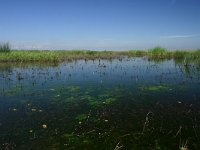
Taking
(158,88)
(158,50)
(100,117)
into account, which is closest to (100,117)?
(100,117)

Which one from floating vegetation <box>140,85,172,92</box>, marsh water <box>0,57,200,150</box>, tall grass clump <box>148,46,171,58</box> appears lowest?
marsh water <box>0,57,200,150</box>

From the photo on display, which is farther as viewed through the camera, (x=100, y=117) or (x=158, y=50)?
(x=158, y=50)

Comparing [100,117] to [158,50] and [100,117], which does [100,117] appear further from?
[158,50]

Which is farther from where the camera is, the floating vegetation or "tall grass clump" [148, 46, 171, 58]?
"tall grass clump" [148, 46, 171, 58]

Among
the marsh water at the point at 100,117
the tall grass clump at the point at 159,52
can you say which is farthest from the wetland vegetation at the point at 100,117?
the tall grass clump at the point at 159,52

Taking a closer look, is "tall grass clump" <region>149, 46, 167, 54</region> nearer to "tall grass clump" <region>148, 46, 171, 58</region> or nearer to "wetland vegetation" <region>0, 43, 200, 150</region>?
"tall grass clump" <region>148, 46, 171, 58</region>

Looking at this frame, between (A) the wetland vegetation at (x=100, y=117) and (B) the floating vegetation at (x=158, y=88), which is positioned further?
(B) the floating vegetation at (x=158, y=88)

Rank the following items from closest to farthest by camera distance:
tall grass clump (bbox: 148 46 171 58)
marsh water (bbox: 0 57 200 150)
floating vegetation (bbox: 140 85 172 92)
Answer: marsh water (bbox: 0 57 200 150) < floating vegetation (bbox: 140 85 172 92) < tall grass clump (bbox: 148 46 171 58)

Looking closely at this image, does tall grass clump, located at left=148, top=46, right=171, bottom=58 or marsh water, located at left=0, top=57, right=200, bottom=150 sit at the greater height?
tall grass clump, located at left=148, top=46, right=171, bottom=58

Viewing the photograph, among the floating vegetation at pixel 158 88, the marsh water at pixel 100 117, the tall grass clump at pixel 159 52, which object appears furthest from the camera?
the tall grass clump at pixel 159 52

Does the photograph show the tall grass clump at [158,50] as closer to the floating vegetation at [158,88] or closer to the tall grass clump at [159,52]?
the tall grass clump at [159,52]

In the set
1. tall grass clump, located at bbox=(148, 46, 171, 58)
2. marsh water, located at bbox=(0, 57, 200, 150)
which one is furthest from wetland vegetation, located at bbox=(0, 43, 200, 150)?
tall grass clump, located at bbox=(148, 46, 171, 58)

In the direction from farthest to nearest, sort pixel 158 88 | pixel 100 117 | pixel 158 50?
pixel 158 50 < pixel 158 88 < pixel 100 117

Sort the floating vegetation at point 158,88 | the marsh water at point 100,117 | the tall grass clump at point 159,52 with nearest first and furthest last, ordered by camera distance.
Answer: the marsh water at point 100,117 < the floating vegetation at point 158,88 < the tall grass clump at point 159,52
